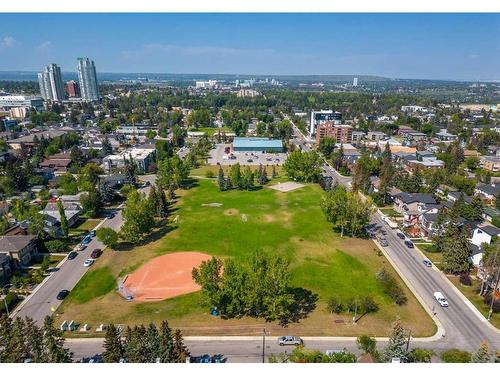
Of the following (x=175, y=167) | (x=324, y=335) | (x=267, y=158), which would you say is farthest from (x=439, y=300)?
(x=267, y=158)

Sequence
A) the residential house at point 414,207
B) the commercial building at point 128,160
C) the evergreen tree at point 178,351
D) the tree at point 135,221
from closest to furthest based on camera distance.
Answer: the evergreen tree at point 178,351, the tree at point 135,221, the residential house at point 414,207, the commercial building at point 128,160

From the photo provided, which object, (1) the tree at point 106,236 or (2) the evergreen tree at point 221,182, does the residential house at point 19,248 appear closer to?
(1) the tree at point 106,236

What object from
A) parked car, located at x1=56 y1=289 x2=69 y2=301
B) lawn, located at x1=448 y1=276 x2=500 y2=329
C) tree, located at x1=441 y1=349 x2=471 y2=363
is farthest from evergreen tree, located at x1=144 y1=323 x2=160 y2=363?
lawn, located at x1=448 y1=276 x2=500 y2=329

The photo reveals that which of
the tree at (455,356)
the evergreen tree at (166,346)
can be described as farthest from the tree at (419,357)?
the evergreen tree at (166,346)

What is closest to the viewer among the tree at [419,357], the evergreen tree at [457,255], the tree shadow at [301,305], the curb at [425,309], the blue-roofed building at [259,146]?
the tree at [419,357]

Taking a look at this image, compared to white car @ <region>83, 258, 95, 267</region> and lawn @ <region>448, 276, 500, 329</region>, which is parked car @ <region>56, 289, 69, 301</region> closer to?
white car @ <region>83, 258, 95, 267</region>

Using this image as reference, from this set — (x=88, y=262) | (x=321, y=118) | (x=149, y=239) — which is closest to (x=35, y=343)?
(x=88, y=262)
